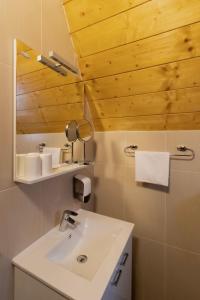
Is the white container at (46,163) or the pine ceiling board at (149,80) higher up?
the pine ceiling board at (149,80)

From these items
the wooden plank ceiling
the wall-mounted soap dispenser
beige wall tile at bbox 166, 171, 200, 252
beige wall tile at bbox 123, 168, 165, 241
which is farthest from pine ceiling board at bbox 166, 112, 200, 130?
the wall-mounted soap dispenser

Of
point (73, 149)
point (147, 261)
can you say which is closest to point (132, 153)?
point (73, 149)

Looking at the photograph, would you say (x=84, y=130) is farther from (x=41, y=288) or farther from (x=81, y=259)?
(x=41, y=288)

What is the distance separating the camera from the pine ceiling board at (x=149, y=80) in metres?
1.04

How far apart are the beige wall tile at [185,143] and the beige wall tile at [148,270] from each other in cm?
65

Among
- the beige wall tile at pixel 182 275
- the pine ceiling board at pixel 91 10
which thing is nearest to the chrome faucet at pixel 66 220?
the beige wall tile at pixel 182 275

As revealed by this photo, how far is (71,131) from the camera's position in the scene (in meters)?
1.31

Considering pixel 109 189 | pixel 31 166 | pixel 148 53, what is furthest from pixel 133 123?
pixel 31 166

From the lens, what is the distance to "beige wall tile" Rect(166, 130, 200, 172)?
124 cm

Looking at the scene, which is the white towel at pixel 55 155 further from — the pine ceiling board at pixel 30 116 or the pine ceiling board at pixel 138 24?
the pine ceiling board at pixel 138 24

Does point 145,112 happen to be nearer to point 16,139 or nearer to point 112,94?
point 112,94

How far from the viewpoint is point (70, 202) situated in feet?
4.36

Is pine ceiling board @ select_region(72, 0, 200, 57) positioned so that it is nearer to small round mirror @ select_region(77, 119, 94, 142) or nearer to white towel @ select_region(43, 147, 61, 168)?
small round mirror @ select_region(77, 119, 94, 142)

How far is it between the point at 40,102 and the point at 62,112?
209 mm
